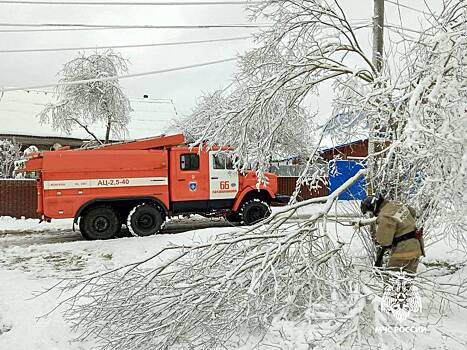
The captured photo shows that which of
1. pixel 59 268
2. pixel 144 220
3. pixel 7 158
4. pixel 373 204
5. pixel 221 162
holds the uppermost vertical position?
pixel 7 158

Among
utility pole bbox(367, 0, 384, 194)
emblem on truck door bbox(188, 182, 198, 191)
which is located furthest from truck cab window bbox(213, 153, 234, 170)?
utility pole bbox(367, 0, 384, 194)

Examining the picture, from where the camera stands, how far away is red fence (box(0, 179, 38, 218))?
1648 cm

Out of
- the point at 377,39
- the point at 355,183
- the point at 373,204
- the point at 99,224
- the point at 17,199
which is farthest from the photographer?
the point at 17,199

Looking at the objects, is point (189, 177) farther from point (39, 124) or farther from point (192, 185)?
point (39, 124)

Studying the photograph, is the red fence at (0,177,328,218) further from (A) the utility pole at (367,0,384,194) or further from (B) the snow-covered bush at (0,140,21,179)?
(A) the utility pole at (367,0,384,194)

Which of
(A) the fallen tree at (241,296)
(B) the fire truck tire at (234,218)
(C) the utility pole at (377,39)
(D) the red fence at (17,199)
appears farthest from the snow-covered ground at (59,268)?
(D) the red fence at (17,199)

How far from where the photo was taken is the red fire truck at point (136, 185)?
1130cm

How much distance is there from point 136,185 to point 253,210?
3.19 meters

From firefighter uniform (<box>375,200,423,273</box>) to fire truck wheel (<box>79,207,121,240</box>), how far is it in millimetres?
7884

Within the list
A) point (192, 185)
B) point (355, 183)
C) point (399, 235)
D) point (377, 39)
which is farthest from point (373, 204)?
point (192, 185)

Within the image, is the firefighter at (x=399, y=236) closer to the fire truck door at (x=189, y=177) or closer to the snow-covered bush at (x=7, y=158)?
the fire truck door at (x=189, y=177)

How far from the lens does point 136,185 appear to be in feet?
38.8

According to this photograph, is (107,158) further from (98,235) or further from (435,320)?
(435,320)

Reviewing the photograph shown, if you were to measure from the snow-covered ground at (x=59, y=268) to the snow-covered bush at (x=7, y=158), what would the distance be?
6946mm
